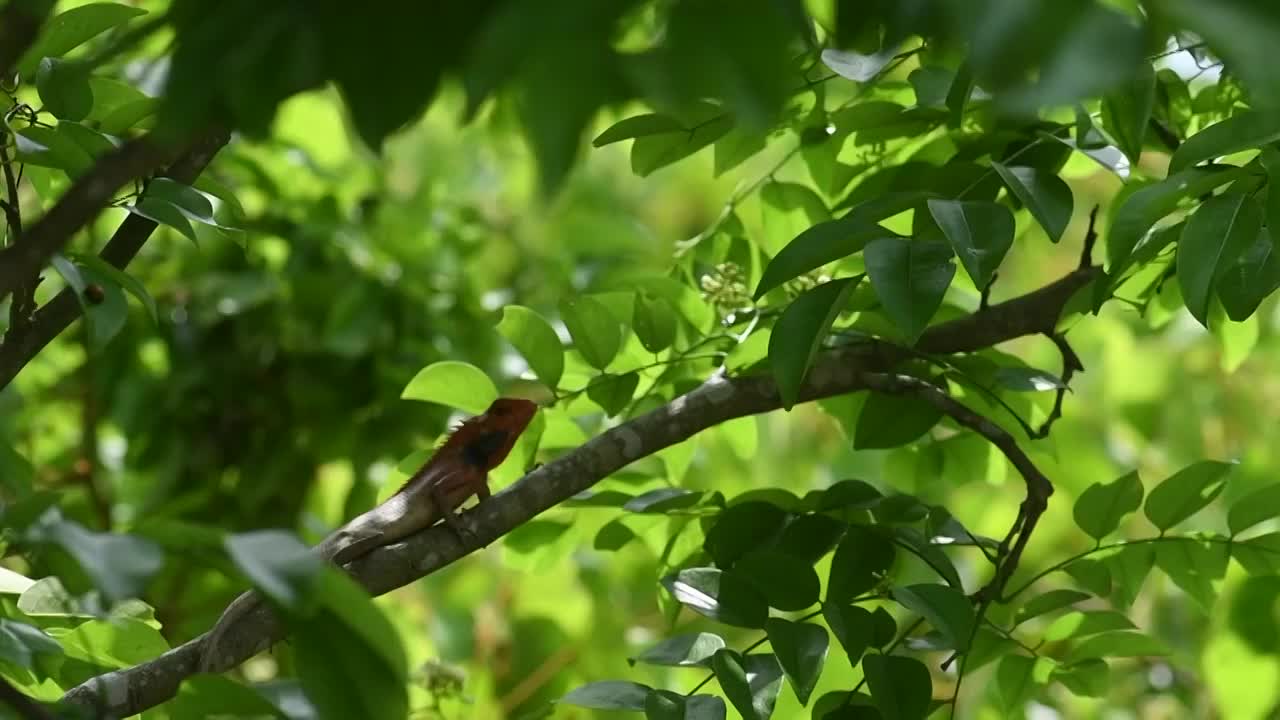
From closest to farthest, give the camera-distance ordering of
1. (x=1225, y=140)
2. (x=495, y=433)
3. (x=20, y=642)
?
1. (x=20, y=642)
2. (x=1225, y=140)
3. (x=495, y=433)

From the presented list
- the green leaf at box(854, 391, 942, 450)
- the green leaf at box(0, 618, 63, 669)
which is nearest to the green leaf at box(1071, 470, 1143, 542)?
the green leaf at box(854, 391, 942, 450)

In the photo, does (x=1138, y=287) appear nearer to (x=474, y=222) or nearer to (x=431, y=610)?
(x=474, y=222)

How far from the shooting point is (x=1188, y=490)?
1.11m

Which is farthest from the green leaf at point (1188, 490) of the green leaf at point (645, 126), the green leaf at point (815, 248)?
the green leaf at point (645, 126)

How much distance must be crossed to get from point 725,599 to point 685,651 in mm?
50

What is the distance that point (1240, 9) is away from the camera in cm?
50

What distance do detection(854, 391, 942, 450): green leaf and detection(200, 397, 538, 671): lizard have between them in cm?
29

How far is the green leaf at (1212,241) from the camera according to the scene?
3.01 feet

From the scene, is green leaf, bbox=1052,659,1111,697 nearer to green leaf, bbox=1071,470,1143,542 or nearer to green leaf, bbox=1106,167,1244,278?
green leaf, bbox=1071,470,1143,542

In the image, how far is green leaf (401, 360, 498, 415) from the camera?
123cm

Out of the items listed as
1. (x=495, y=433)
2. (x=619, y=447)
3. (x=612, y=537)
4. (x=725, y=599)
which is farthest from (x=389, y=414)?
(x=725, y=599)

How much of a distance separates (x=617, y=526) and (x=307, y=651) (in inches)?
22.0

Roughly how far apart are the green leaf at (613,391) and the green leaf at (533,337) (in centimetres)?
4

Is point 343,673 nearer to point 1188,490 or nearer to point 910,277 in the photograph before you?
point 910,277
